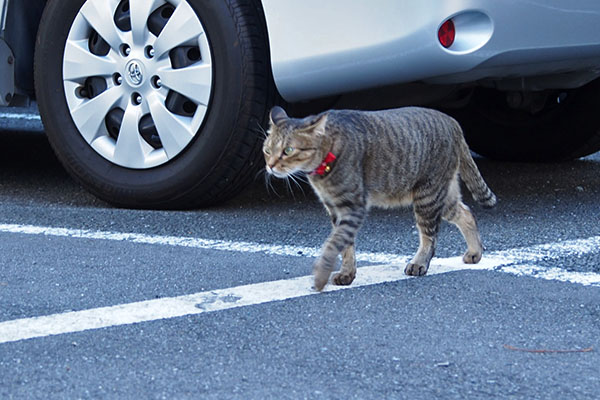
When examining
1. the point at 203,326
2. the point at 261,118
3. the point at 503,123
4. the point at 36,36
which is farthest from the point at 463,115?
the point at 203,326

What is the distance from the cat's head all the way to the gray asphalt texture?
0.37m

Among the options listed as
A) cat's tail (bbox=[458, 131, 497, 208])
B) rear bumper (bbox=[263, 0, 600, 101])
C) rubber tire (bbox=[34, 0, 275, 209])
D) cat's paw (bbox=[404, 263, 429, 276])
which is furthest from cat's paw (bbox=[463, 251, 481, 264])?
rubber tire (bbox=[34, 0, 275, 209])

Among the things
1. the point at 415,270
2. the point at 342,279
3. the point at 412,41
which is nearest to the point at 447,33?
the point at 412,41

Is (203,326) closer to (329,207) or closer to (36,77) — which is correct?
(329,207)

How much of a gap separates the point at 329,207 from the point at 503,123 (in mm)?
2447

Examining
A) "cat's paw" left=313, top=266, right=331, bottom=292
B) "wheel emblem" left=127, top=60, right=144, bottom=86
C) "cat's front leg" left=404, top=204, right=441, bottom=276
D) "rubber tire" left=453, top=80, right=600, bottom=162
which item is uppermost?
"wheel emblem" left=127, top=60, right=144, bottom=86

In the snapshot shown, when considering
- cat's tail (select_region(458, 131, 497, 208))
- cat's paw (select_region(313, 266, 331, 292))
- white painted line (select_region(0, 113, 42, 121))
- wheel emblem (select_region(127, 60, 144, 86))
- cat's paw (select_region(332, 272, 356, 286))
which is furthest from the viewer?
white painted line (select_region(0, 113, 42, 121))

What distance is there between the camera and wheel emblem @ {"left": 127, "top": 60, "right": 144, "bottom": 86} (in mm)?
4707

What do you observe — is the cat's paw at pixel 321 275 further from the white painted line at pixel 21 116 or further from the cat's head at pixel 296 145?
the white painted line at pixel 21 116

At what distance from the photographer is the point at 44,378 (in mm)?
2621

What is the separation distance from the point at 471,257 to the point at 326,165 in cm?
66

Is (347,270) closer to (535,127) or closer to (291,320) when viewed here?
(291,320)

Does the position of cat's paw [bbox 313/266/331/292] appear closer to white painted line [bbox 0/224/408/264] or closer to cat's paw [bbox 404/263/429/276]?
cat's paw [bbox 404/263/429/276]

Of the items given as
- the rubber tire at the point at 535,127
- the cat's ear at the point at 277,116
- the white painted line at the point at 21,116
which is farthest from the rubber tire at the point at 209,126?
the white painted line at the point at 21,116
